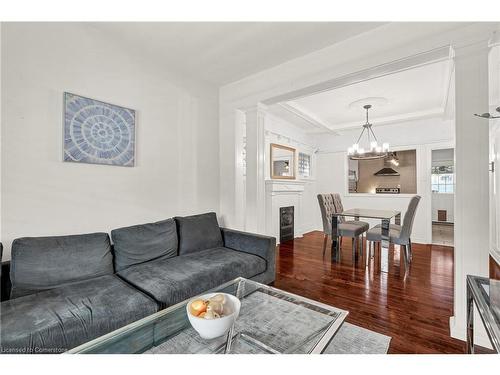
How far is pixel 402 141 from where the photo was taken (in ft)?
16.7

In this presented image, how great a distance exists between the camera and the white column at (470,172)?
5.49ft

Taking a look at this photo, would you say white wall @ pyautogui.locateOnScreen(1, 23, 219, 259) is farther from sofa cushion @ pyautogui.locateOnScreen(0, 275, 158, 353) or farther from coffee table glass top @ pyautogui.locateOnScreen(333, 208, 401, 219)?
coffee table glass top @ pyautogui.locateOnScreen(333, 208, 401, 219)

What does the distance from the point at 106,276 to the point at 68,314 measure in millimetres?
549

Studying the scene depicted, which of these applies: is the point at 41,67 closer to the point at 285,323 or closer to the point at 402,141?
the point at 285,323

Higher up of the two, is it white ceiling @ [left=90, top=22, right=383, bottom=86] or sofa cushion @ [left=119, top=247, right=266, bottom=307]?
white ceiling @ [left=90, top=22, right=383, bottom=86]

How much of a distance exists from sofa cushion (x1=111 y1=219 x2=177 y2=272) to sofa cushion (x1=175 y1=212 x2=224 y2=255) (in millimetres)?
93

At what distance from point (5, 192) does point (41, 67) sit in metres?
1.03

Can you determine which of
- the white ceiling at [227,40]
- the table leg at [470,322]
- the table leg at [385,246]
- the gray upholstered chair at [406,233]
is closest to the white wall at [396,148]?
the gray upholstered chair at [406,233]

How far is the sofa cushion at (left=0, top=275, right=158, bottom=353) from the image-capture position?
1.21 meters

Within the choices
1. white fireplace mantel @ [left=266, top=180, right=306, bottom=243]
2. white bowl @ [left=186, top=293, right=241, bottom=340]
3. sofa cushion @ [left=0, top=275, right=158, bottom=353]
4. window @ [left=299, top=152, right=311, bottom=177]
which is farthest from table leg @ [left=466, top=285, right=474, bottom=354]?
window @ [left=299, top=152, right=311, bottom=177]

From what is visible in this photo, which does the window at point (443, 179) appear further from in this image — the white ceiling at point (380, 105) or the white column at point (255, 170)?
the white column at point (255, 170)

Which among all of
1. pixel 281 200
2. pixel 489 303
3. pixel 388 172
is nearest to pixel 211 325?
pixel 489 303

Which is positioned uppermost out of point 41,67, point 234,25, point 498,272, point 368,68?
point 234,25
